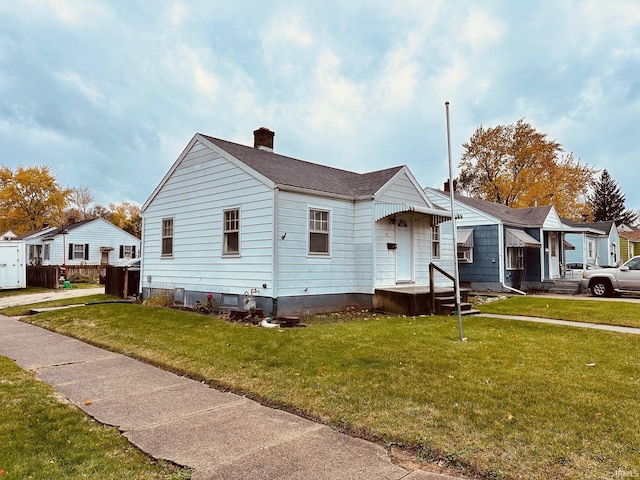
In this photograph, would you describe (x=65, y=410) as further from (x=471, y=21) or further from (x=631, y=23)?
(x=631, y=23)

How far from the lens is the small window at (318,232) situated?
1166cm

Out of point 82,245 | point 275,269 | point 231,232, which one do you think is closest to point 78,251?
point 82,245

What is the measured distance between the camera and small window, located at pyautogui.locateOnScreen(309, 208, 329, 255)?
11.7m

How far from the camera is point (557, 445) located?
3.29 meters

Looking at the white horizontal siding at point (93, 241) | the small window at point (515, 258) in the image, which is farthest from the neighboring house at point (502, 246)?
the white horizontal siding at point (93, 241)

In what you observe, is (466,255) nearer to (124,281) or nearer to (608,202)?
(124,281)

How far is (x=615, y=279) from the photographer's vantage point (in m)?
15.9

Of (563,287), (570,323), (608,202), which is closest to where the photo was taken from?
(570,323)

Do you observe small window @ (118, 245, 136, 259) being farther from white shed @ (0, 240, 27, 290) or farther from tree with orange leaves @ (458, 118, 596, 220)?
tree with orange leaves @ (458, 118, 596, 220)

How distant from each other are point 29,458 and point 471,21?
13.3 metres

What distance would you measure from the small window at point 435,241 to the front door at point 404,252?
1.56 m

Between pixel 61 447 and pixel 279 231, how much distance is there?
7602 millimetres

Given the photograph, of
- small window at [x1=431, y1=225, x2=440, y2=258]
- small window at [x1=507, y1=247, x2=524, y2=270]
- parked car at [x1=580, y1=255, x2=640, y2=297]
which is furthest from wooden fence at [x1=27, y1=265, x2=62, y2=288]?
parked car at [x1=580, y1=255, x2=640, y2=297]

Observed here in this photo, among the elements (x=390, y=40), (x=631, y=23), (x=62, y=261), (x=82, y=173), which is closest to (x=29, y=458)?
(x=390, y=40)
